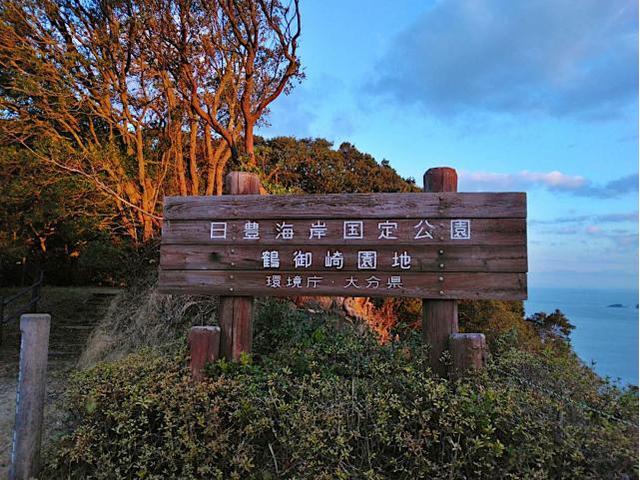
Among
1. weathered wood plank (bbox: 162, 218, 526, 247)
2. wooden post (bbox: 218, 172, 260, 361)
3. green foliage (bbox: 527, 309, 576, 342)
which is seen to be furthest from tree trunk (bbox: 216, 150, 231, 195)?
green foliage (bbox: 527, 309, 576, 342)

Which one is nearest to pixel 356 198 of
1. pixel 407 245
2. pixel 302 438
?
pixel 407 245

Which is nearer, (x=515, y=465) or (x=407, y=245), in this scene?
(x=515, y=465)

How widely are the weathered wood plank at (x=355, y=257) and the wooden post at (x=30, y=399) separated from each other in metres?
1.01

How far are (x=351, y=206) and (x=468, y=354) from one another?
4.52 ft

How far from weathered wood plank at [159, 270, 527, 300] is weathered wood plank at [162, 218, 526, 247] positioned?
0.81ft

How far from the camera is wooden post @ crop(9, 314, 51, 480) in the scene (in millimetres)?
3012

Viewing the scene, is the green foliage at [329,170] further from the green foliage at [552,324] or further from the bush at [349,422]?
the bush at [349,422]

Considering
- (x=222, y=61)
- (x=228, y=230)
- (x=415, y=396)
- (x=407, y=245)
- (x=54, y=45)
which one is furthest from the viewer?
(x=222, y=61)

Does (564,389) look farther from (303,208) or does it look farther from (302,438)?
(303,208)

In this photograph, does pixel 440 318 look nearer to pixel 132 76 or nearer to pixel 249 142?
pixel 249 142

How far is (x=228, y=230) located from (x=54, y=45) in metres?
5.15

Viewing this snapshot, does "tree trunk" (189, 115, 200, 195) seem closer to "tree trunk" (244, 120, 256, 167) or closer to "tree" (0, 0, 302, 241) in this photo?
"tree" (0, 0, 302, 241)

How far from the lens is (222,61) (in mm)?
7109

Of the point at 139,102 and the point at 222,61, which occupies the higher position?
the point at 222,61
